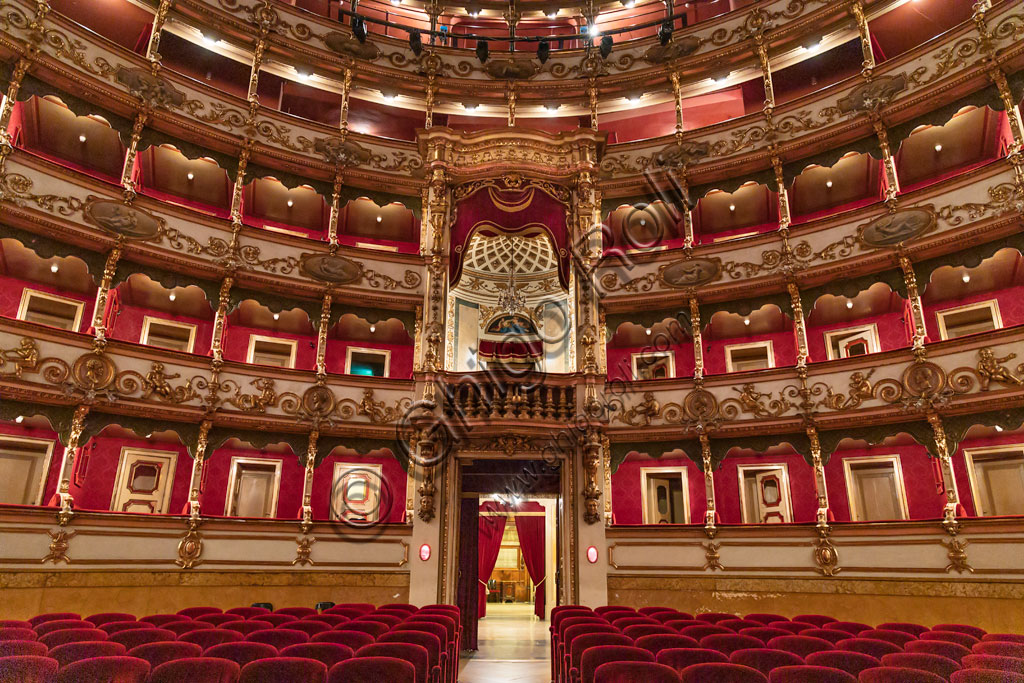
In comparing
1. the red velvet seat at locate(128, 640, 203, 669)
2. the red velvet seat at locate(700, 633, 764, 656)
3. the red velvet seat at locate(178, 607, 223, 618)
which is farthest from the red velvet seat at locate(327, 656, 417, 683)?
the red velvet seat at locate(178, 607, 223, 618)

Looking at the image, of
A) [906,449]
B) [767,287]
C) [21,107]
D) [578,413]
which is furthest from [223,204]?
[906,449]

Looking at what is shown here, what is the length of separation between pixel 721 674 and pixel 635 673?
0.66m

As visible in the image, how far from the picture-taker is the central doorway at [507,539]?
15197 millimetres

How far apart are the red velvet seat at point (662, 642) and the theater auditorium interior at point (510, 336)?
3.04 metres

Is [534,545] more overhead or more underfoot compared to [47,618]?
more overhead

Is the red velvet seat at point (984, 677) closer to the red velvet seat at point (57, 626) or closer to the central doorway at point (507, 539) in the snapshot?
the red velvet seat at point (57, 626)

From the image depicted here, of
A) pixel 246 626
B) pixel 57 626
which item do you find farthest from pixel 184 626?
pixel 57 626

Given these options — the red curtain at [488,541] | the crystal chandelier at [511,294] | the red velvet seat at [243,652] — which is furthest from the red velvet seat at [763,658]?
the red curtain at [488,541]

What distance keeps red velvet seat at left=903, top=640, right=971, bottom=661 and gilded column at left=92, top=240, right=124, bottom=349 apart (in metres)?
14.5

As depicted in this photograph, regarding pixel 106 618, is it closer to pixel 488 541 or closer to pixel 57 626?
pixel 57 626

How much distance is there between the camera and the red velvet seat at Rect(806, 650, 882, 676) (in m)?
5.49

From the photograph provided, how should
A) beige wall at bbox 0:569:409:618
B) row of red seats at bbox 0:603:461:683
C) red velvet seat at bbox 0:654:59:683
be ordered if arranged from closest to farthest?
red velvet seat at bbox 0:654:59:683 < row of red seats at bbox 0:603:461:683 < beige wall at bbox 0:569:409:618

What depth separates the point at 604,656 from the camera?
5.66 m

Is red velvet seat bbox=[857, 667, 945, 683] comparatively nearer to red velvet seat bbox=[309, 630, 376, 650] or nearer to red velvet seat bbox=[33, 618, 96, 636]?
red velvet seat bbox=[309, 630, 376, 650]
